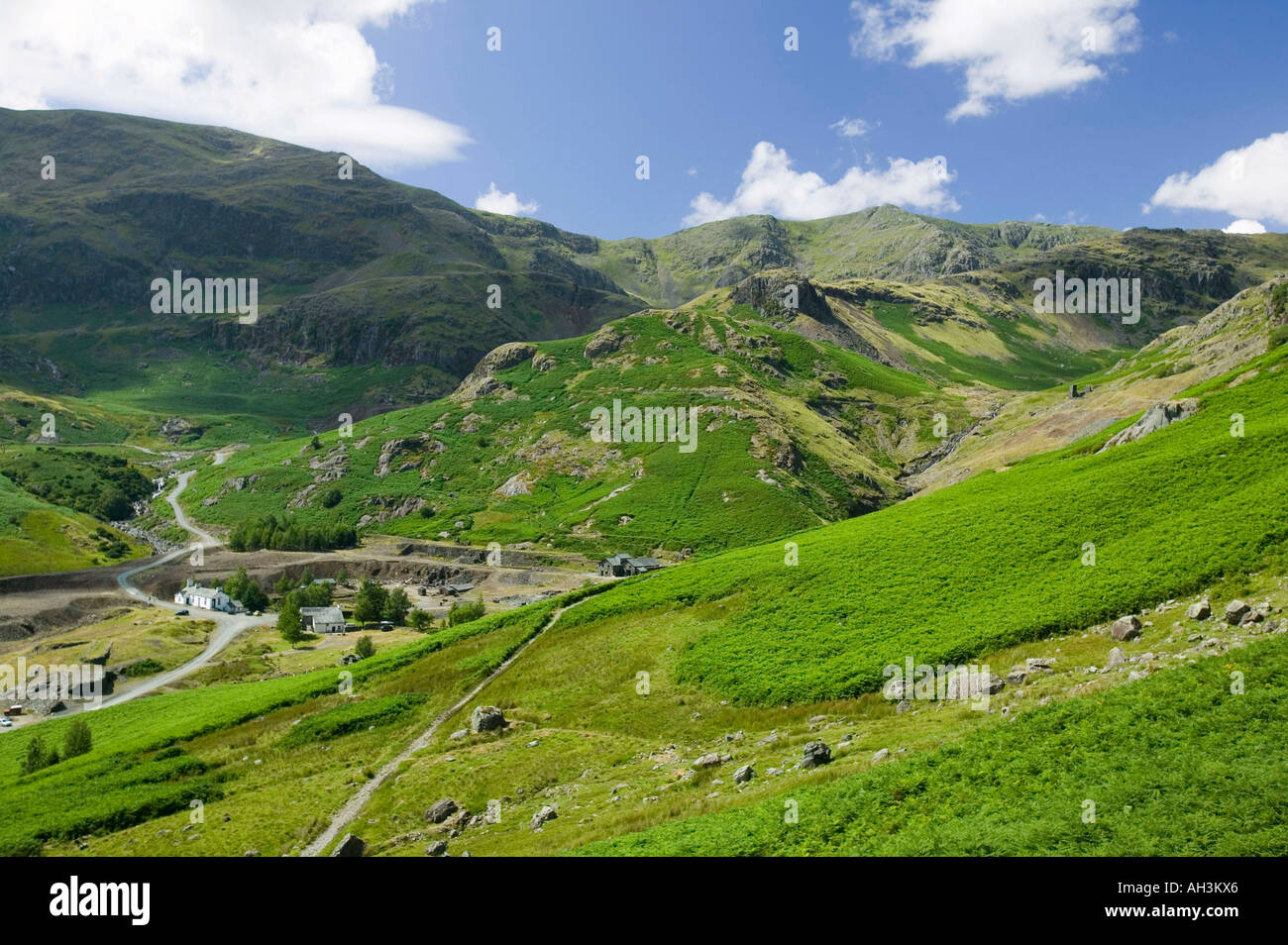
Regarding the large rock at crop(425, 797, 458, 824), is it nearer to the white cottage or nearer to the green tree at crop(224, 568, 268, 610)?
the white cottage

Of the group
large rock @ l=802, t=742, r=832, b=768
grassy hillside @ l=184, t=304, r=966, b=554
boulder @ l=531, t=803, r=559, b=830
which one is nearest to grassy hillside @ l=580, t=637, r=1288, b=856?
large rock @ l=802, t=742, r=832, b=768

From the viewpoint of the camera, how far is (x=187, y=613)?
115 metres

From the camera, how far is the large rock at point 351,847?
27109 millimetres

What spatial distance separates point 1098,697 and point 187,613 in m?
131

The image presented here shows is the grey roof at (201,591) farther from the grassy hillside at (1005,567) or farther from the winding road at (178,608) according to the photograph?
the grassy hillside at (1005,567)

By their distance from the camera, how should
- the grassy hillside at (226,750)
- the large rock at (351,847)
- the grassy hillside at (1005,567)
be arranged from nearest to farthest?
1. the large rock at (351,847)
2. the grassy hillside at (1005,567)
3. the grassy hillside at (226,750)

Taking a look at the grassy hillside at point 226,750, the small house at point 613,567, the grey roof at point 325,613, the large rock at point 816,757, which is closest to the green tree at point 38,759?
the grassy hillside at point 226,750

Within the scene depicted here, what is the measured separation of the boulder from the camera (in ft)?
89.7

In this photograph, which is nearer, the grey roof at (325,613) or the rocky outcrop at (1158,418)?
the rocky outcrop at (1158,418)

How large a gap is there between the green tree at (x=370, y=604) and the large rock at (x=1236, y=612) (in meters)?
108
